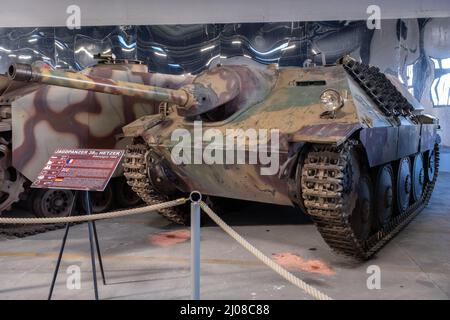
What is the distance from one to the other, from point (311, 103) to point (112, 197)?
4.42 meters

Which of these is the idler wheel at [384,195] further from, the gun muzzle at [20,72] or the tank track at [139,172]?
the gun muzzle at [20,72]

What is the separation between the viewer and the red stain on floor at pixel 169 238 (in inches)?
241

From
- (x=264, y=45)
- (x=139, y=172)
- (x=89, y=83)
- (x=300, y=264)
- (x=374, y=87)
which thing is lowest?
(x=300, y=264)

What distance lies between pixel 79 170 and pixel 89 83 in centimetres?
95

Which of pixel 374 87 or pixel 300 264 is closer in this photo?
pixel 300 264

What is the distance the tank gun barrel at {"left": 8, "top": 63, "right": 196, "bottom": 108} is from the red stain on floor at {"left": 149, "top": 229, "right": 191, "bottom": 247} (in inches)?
72.2

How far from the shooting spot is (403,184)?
289 inches

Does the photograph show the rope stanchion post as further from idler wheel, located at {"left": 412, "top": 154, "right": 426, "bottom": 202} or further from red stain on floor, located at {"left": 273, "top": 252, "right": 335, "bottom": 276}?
idler wheel, located at {"left": 412, "top": 154, "right": 426, "bottom": 202}

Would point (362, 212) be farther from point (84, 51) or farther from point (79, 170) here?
point (84, 51)

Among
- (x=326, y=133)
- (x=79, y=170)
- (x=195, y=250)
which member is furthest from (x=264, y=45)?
(x=195, y=250)

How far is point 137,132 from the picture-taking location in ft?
20.7

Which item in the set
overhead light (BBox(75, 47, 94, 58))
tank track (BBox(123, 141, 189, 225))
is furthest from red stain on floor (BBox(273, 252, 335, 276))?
overhead light (BBox(75, 47, 94, 58))
